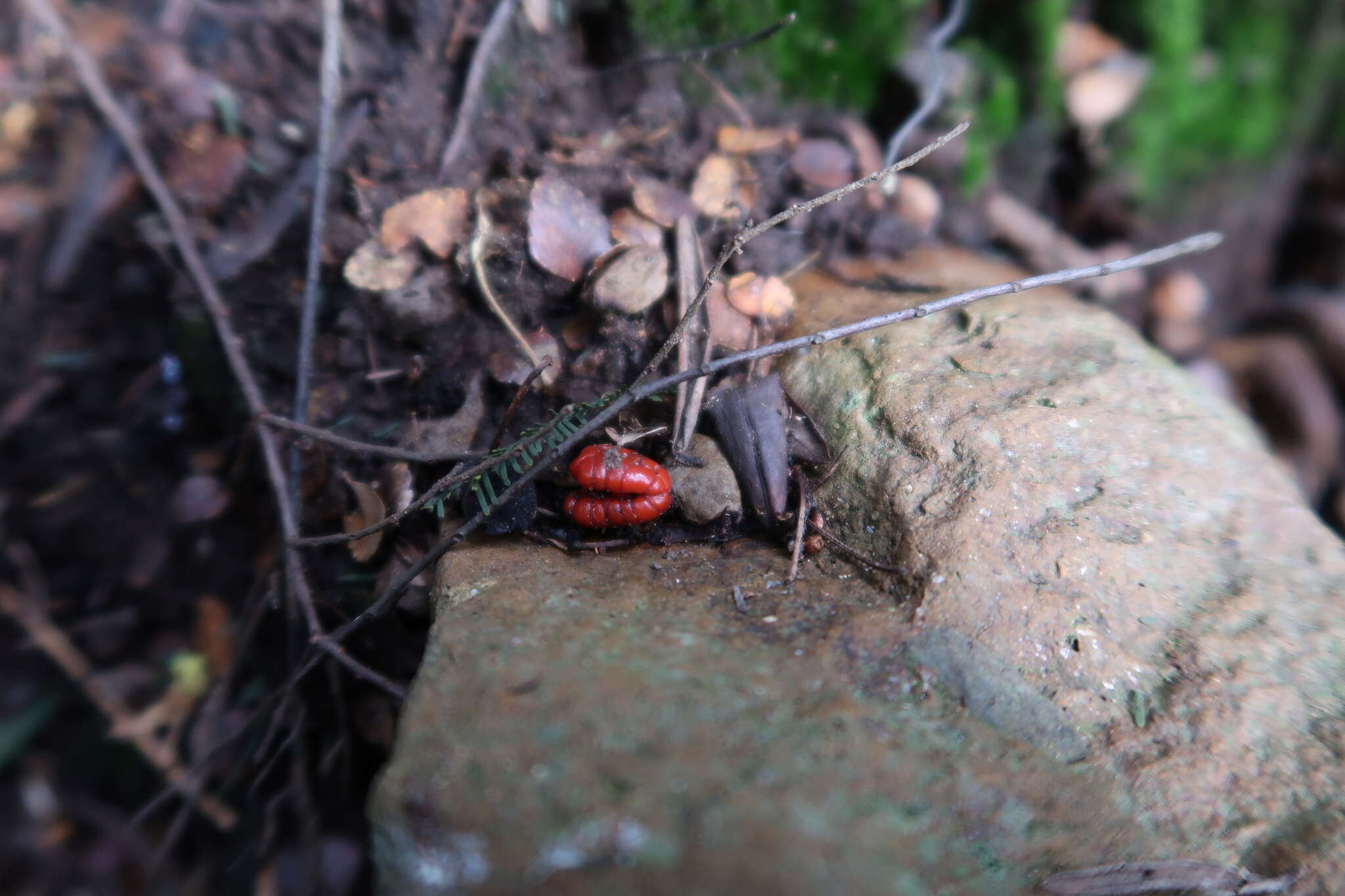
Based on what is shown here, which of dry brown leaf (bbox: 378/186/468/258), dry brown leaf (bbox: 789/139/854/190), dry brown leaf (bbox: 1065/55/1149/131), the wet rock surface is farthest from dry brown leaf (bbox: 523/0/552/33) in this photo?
dry brown leaf (bbox: 1065/55/1149/131)

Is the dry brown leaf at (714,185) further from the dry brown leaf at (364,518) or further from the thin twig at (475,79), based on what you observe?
the dry brown leaf at (364,518)

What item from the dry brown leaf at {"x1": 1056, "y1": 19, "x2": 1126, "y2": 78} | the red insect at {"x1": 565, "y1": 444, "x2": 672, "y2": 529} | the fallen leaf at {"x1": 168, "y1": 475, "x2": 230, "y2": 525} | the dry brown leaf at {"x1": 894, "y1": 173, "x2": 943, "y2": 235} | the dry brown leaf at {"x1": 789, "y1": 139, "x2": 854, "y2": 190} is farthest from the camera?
the dry brown leaf at {"x1": 1056, "y1": 19, "x2": 1126, "y2": 78}

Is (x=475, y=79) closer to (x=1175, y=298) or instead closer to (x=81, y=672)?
(x=81, y=672)

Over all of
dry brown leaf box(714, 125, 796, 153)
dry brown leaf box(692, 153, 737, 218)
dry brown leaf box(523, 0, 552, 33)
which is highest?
dry brown leaf box(523, 0, 552, 33)

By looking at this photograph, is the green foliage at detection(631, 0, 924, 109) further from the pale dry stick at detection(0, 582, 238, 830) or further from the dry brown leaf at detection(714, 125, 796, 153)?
the pale dry stick at detection(0, 582, 238, 830)

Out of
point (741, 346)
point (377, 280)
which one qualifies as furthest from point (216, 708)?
point (741, 346)

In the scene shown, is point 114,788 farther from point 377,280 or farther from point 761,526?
point 761,526
